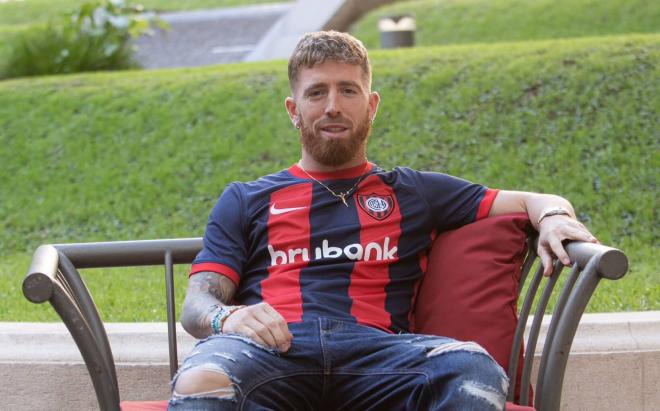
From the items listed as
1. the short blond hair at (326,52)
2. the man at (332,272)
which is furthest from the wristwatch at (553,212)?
the short blond hair at (326,52)

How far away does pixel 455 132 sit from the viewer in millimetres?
8172

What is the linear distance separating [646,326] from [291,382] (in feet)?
4.84

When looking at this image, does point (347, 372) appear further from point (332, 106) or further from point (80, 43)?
point (80, 43)

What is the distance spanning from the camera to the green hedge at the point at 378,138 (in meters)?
7.46

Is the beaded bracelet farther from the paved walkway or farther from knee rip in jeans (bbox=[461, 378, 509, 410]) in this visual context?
the paved walkway

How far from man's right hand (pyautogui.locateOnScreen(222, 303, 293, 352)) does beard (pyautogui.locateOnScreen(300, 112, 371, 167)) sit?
25.7 inches

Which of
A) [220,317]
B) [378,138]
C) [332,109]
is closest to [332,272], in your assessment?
[220,317]

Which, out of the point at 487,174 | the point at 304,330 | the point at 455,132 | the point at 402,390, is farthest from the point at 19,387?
the point at 455,132

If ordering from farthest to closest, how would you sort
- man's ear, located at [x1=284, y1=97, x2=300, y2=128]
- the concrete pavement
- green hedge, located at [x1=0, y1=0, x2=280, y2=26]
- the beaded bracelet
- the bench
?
green hedge, located at [x1=0, y1=0, x2=280, y2=26], the concrete pavement, man's ear, located at [x1=284, y1=97, x2=300, y2=128], the bench, the beaded bracelet

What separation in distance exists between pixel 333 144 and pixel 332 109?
0.37ft

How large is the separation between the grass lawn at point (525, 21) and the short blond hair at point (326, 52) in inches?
319

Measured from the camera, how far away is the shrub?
36.2 feet

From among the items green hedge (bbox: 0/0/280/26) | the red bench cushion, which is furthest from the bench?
green hedge (bbox: 0/0/280/26)

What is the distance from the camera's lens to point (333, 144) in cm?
336
